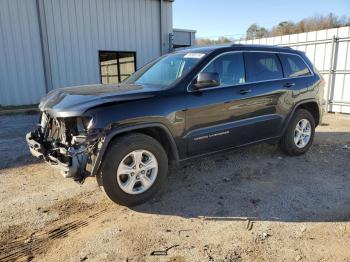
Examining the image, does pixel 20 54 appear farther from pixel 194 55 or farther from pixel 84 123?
pixel 84 123

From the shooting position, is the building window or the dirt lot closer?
the dirt lot

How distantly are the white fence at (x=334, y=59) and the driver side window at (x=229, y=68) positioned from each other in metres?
6.72

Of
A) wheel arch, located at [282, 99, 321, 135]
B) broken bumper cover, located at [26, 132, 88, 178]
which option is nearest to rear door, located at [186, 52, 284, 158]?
wheel arch, located at [282, 99, 321, 135]

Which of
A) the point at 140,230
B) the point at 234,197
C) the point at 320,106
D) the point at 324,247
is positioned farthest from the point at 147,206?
the point at 320,106

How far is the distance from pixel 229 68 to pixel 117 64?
10.4 m

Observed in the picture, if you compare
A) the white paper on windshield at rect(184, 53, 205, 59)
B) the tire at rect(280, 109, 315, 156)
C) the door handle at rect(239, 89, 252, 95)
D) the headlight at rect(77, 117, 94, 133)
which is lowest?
the tire at rect(280, 109, 315, 156)

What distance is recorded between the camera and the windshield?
13.7ft

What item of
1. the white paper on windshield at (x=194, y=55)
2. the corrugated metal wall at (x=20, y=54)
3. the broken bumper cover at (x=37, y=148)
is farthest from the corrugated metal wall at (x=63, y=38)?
the white paper on windshield at (x=194, y=55)

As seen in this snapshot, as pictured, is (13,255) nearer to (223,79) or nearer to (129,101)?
(129,101)

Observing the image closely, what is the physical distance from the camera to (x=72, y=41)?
11.9 meters

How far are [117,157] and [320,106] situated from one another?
4138mm

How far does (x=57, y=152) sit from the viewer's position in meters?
3.46

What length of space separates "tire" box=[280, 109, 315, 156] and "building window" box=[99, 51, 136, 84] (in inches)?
369

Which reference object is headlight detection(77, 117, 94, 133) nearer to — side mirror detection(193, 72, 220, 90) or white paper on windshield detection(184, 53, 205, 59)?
side mirror detection(193, 72, 220, 90)
